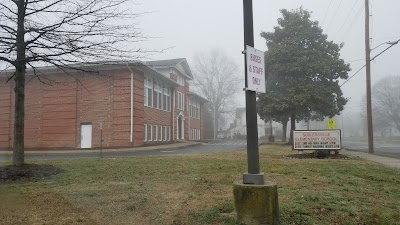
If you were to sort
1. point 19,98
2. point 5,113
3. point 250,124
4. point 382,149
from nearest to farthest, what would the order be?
point 250,124 < point 19,98 < point 382,149 < point 5,113

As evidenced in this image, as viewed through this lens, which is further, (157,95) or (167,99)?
(167,99)

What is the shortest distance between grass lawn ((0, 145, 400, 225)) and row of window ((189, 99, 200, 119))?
3831 cm

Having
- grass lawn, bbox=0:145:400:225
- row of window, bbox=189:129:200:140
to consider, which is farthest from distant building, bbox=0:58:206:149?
grass lawn, bbox=0:145:400:225

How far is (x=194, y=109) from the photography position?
5116 centimetres

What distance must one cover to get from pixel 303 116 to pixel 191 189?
1158 inches

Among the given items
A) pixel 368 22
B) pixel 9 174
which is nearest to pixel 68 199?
pixel 9 174

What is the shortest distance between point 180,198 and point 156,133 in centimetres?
2732

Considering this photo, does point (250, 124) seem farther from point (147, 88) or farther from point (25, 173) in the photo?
point (147, 88)

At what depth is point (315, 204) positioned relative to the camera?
6523 mm

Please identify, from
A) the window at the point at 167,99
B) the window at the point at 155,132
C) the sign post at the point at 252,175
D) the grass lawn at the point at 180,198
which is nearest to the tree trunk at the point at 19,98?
the grass lawn at the point at 180,198

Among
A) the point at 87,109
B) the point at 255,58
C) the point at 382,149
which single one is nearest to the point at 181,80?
the point at 87,109

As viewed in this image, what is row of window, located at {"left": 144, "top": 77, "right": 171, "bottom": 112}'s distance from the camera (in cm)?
3238

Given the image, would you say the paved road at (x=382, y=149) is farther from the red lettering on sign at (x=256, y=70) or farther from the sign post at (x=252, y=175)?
the sign post at (x=252, y=175)

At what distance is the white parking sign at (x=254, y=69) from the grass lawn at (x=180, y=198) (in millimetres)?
2047
